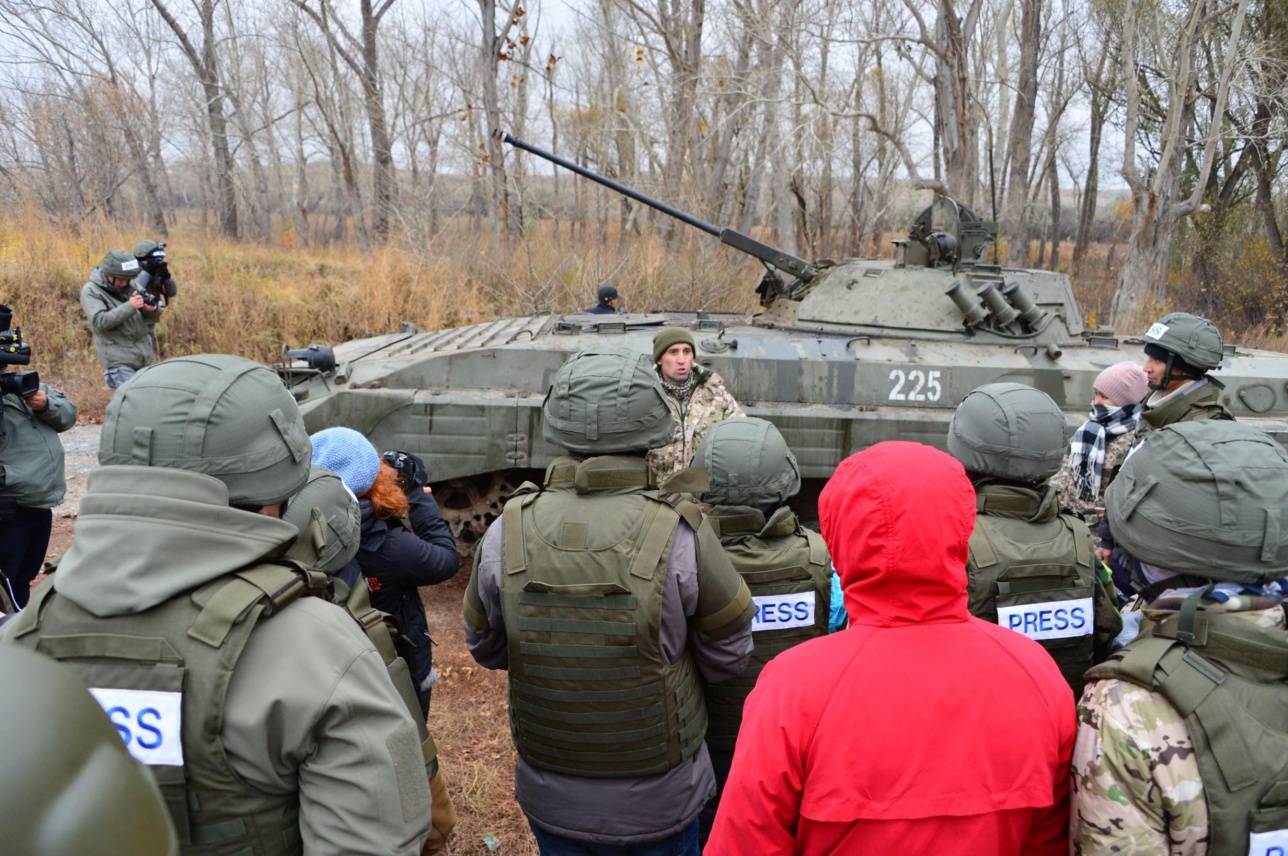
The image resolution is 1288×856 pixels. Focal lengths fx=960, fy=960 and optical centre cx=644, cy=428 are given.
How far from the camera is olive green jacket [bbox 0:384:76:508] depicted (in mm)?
4160

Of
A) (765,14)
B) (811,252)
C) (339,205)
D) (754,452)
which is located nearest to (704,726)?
(754,452)

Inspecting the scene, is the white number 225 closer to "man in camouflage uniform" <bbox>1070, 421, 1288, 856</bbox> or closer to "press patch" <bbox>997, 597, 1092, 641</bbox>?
"press patch" <bbox>997, 597, 1092, 641</bbox>

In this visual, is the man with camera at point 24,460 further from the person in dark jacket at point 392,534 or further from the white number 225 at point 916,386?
the white number 225 at point 916,386

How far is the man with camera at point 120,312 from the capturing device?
775 centimetres

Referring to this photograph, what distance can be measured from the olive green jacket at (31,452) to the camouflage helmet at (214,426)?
Result: 116 inches

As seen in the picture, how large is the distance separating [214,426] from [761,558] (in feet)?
5.39

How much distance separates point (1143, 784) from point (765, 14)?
689 inches

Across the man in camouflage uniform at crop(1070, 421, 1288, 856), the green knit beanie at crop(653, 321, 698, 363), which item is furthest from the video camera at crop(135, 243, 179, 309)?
the man in camouflage uniform at crop(1070, 421, 1288, 856)

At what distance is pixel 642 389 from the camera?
8.43 feet

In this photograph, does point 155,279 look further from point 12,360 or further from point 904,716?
point 904,716

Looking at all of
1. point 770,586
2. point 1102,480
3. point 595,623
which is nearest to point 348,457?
point 595,623

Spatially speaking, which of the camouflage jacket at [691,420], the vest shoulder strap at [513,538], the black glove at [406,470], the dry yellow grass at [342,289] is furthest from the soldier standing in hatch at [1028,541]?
the dry yellow grass at [342,289]

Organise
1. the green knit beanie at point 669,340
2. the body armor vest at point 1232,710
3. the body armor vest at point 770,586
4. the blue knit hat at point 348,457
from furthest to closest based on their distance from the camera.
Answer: the green knit beanie at point 669,340 < the blue knit hat at point 348,457 < the body armor vest at point 770,586 < the body armor vest at point 1232,710

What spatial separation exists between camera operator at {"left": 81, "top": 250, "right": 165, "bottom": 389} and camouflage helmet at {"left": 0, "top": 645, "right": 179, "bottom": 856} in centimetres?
777
